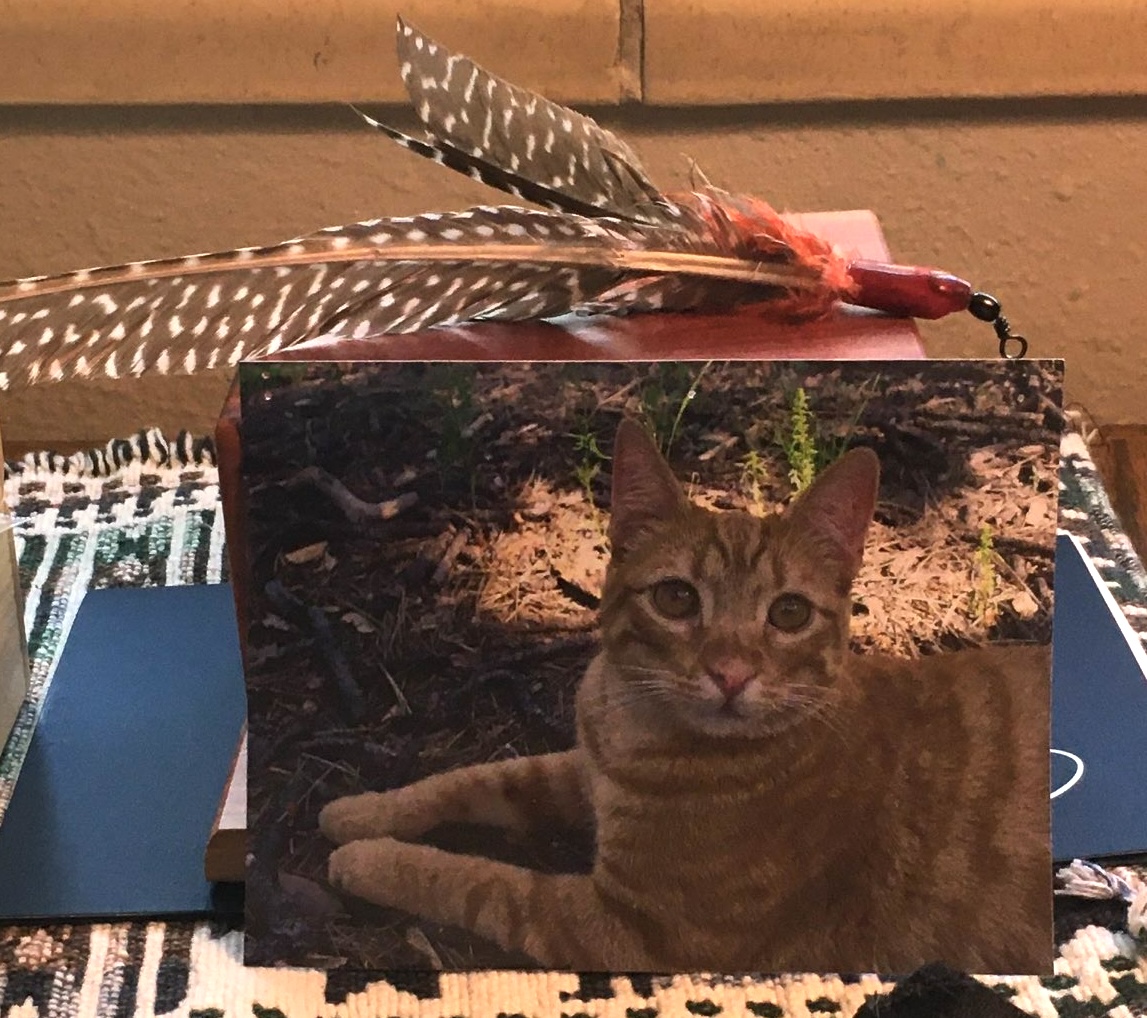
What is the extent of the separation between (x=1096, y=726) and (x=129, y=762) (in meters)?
0.52

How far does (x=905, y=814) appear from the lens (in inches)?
23.3

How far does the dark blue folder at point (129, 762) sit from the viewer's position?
25.8 inches

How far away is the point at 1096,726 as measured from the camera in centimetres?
75

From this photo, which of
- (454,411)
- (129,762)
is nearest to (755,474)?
(454,411)

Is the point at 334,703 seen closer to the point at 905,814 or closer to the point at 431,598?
the point at 431,598

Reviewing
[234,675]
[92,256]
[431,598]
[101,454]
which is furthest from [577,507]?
[92,256]

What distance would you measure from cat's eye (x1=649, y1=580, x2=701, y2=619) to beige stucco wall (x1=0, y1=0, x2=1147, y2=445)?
64 centimetres

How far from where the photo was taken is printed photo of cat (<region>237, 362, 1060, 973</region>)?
0.57 meters

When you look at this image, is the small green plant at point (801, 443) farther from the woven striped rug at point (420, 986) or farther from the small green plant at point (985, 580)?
the woven striped rug at point (420, 986)

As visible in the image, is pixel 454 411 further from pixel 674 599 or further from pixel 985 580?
pixel 985 580

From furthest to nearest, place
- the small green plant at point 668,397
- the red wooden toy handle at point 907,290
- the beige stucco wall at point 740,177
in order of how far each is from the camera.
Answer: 1. the beige stucco wall at point 740,177
2. the red wooden toy handle at point 907,290
3. the small green plant at point 668,397

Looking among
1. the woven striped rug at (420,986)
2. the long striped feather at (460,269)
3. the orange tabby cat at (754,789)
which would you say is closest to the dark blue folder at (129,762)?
the woven striped rug at (420,986)

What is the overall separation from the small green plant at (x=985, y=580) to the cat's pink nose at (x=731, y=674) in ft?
0.33

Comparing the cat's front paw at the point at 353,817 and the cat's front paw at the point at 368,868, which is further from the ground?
the cat's front paw at the point at 353,817
